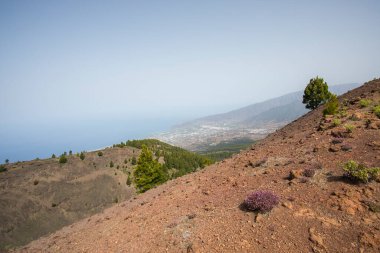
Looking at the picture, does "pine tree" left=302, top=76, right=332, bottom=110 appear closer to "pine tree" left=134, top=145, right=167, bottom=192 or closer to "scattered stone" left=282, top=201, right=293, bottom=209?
"pine tree" left=134, top=145, right=167, bottom=192

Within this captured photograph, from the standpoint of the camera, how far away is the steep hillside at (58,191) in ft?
192

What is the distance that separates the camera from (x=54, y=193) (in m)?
72.8

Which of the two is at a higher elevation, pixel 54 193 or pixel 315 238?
pixel 315 238

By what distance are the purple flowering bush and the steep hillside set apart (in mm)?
52391

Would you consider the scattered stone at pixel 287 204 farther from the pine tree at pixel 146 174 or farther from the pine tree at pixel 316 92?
the pine tree at pixel 316 92

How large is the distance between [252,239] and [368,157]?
9.70 metres

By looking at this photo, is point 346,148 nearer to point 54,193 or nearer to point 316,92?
point 316,92

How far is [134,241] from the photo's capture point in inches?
575

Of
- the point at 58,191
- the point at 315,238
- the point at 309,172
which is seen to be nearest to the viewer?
the point at 315,238

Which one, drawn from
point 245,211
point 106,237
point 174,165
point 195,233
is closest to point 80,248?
point 106,237

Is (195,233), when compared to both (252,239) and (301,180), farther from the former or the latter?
(301,180)

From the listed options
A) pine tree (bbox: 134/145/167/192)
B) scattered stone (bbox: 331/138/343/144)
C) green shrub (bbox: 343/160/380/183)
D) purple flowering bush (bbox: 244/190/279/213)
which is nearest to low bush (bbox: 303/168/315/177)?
green shrub (bbox: 343/160/380/183)

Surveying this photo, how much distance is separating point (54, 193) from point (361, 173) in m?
81.7

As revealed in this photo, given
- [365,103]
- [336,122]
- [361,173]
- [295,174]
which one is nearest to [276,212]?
[295,174]
